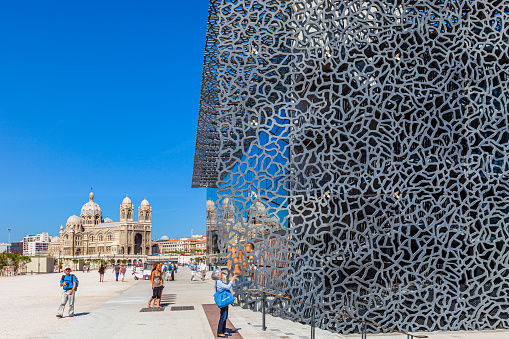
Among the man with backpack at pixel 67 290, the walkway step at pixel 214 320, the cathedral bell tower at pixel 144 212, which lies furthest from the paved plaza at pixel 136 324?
the cathedral bell tower at pixel 144 212

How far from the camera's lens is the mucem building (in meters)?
14.0

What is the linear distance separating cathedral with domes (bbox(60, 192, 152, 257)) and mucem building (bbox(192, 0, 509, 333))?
126917 millimetres

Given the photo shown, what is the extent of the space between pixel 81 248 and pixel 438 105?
14063cm

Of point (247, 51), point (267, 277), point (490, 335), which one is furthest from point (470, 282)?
point (247, 51)

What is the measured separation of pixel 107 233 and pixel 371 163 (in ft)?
440

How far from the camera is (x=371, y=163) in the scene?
49.6ft

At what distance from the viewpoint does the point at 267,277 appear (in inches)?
543

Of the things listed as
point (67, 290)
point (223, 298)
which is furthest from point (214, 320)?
point (67, 290)

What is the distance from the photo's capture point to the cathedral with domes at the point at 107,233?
137m

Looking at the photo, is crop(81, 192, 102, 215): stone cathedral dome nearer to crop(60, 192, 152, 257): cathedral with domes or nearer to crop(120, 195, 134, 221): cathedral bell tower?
crop(60, 192, 152, 257): cathedral with domes

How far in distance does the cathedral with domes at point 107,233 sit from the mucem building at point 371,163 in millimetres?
126917

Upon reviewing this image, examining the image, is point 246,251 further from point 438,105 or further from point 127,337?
point 438,105

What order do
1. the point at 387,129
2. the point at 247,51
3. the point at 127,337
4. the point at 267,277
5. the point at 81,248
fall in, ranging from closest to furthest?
the point at 127,337 < the point at 267,277 < the point at 247,51 < the point at 387,129 < the point at 81,248

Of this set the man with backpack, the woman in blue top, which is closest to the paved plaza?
the man with backpack
